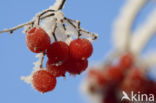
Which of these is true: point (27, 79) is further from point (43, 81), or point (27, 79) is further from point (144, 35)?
point (144, 35)

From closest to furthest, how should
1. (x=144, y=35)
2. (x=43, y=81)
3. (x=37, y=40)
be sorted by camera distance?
(x=37, y=40) → (x=43, y=81) → (x=144, y=35)

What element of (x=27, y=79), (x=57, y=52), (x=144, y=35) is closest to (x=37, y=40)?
(x=57, y=52)

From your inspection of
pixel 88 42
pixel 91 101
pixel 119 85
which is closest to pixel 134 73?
pixel 119 85

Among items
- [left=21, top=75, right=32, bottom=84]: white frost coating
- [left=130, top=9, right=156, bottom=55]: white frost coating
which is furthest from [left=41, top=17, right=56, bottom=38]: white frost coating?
[left=130, top=9, right=156, bottom=55]: white frost coating

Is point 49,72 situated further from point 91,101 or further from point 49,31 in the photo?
point 91,101

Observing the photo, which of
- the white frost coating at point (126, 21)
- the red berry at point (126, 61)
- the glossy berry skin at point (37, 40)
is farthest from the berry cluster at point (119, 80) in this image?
the glossy berry skin at point (37, 40)

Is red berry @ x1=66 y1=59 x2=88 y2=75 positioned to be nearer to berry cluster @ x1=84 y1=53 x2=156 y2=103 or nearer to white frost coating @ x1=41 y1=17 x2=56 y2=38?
white frost coating @ x1=41 y1=17 x2=56 y2=38

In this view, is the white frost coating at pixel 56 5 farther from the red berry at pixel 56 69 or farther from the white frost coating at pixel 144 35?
the white frost coating at pixel 144 35
